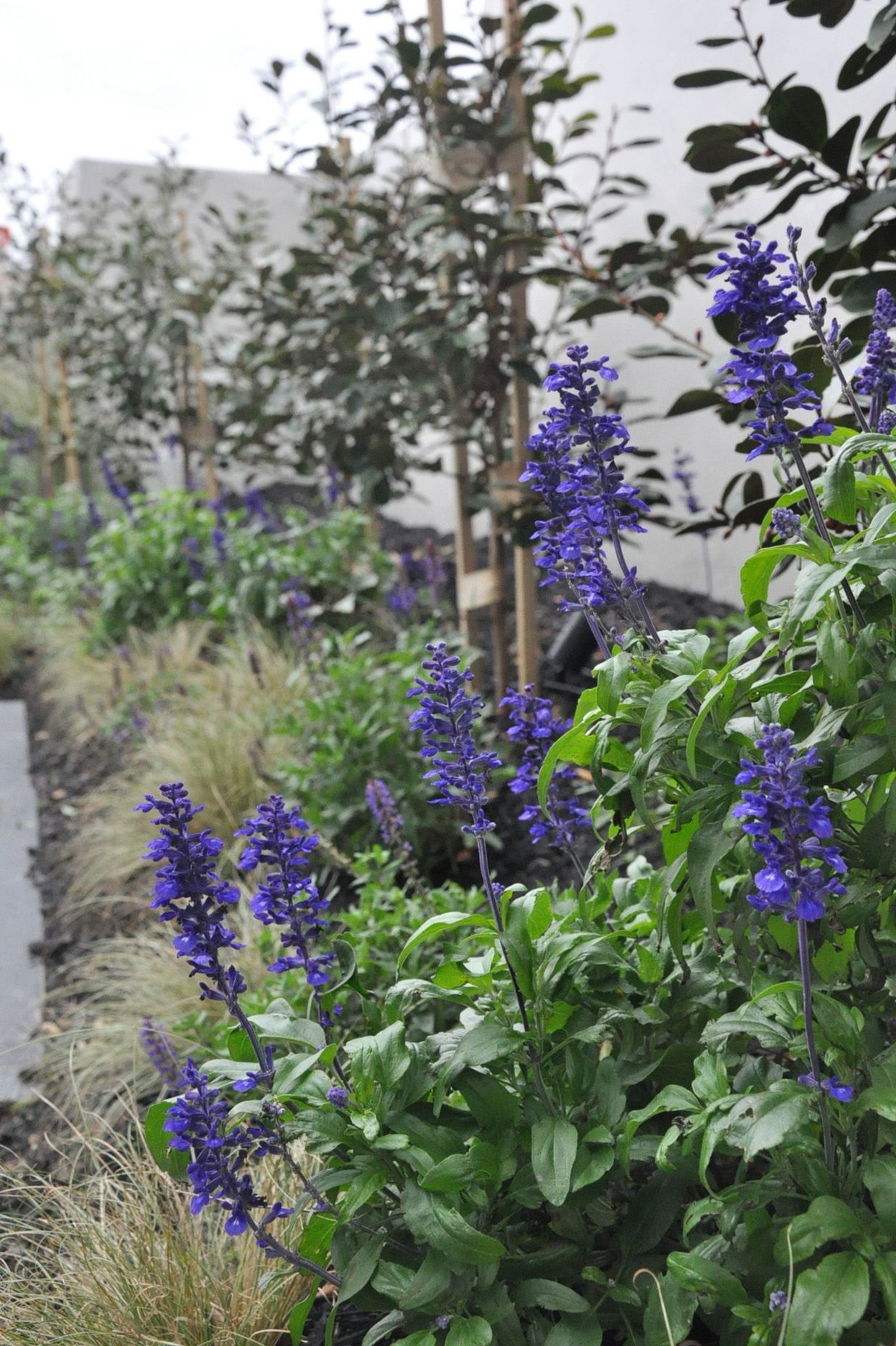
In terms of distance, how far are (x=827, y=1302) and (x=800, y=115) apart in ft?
5.87

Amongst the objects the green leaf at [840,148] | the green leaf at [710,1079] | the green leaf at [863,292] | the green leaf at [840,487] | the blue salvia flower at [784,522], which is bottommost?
the green leaf at [710,1079]

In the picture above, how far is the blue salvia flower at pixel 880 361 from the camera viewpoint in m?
1.39

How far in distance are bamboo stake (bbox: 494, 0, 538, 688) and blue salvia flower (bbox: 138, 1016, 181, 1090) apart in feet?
4.29

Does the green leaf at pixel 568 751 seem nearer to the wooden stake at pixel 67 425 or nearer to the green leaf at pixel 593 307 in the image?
the green leaf at pixel 593 307

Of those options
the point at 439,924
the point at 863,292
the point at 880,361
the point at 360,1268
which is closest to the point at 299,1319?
the point at 360,1268

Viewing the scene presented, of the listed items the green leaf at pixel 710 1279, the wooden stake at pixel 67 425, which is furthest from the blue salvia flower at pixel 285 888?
the wooden stake at pixel 67 425

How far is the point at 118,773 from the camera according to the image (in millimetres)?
4145

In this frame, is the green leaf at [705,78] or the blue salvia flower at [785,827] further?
the green leaf at [705,78]

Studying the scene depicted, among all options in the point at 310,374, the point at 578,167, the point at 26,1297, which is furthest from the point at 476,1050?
the point at 578,167

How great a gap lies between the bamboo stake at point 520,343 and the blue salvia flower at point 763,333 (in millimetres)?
1774

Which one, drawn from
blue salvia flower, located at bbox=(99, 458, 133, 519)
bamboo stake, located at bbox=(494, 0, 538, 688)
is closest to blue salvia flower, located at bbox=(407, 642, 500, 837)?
bamboo stake, located at bbox=(494, 0, 538, 688)

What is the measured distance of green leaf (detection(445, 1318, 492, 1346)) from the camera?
1.18 metres

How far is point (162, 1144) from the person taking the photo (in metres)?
1.39

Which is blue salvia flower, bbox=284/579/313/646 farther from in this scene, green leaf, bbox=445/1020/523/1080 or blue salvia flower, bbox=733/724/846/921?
blue salvia flower, bbox=733/724/846/921
